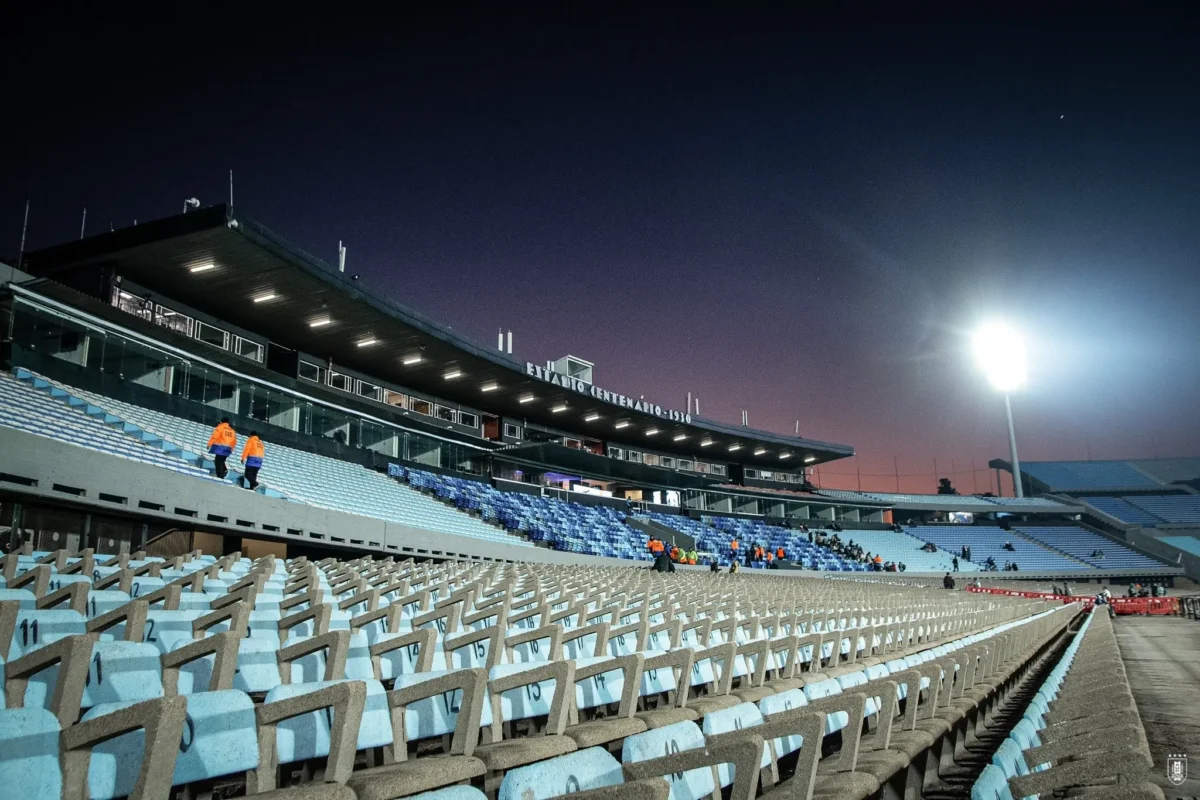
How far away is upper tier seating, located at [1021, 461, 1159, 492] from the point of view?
2201 inches

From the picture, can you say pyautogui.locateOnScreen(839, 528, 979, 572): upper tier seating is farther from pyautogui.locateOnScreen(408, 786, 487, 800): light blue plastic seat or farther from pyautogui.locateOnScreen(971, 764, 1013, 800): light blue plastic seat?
pyautogui.locateOnScreen(408, 786, 487, 800): light blue plastic seat

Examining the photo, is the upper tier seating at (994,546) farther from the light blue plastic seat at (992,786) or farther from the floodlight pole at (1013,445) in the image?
the light blue plastic seat at (992,786)

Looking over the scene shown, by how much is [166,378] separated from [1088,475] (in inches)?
2479

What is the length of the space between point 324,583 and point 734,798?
5561 mm

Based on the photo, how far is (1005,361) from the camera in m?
52.9

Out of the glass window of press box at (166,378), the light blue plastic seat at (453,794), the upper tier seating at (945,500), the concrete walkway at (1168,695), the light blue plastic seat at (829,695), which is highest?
the glass window of press box at (166,378)

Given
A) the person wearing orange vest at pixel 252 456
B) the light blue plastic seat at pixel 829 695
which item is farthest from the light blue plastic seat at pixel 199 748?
the person wearing orange vest at pixel 252 456

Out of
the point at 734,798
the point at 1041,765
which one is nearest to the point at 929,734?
the point at 1041,765

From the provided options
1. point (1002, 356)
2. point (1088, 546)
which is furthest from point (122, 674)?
point (1002, 356)

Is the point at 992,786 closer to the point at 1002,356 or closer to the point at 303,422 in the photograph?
the point at 303,422

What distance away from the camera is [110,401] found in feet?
52.5

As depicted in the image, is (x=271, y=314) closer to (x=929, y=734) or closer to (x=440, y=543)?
(x=440, y=543)

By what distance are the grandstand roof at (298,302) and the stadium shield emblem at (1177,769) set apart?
16745 millimetres

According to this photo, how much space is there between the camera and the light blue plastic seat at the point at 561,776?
5.26ft
